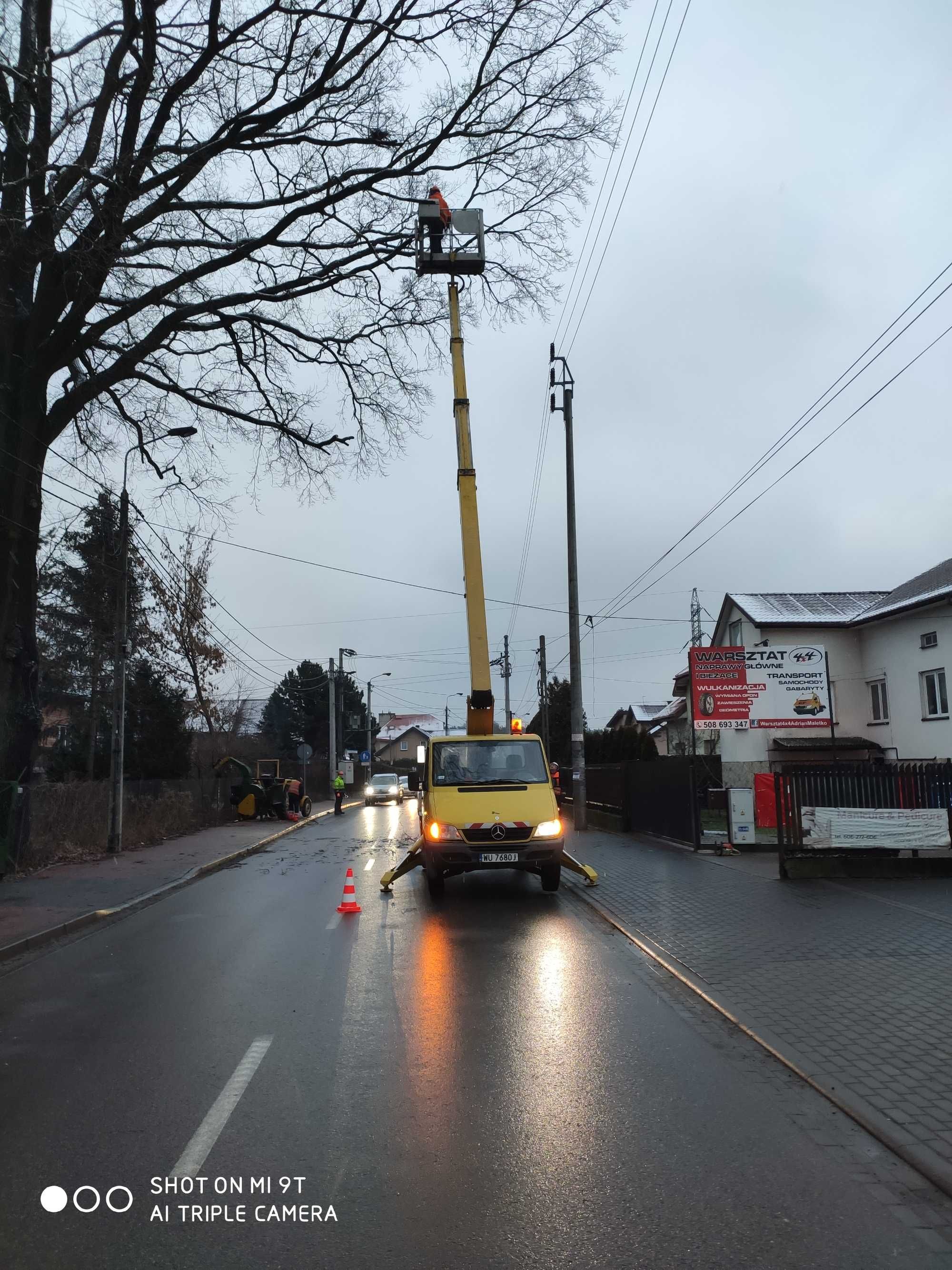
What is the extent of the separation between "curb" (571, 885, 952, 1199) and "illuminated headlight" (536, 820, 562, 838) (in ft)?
15.2

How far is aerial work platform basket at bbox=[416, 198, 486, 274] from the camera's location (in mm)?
17328

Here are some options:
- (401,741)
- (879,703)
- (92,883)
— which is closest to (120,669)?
(92,883)

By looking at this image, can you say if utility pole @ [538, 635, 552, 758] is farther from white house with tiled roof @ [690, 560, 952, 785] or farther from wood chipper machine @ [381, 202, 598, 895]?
wood chipper machine @ [381, 202, 598, 895]

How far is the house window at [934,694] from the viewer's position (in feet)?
86.0

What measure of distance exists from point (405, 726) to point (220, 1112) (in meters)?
138

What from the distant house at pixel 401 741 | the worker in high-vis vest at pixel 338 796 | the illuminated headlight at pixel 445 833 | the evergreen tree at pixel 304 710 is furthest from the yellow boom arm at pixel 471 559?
the distant house at pixel 401 741

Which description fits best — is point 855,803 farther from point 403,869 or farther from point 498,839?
point 403,869

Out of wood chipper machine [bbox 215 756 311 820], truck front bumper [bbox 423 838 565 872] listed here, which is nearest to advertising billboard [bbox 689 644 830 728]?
truck front bumper [bbox 423 838 565 872]

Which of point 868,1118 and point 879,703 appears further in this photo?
point 879,703

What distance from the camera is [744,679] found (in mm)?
20984

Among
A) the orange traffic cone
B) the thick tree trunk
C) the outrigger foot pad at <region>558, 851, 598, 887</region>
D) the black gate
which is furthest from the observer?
the thick tree trunk

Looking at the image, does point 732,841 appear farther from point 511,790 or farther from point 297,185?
point 297,185

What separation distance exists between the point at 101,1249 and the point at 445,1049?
8.82 feet

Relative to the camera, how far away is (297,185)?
1652cm
